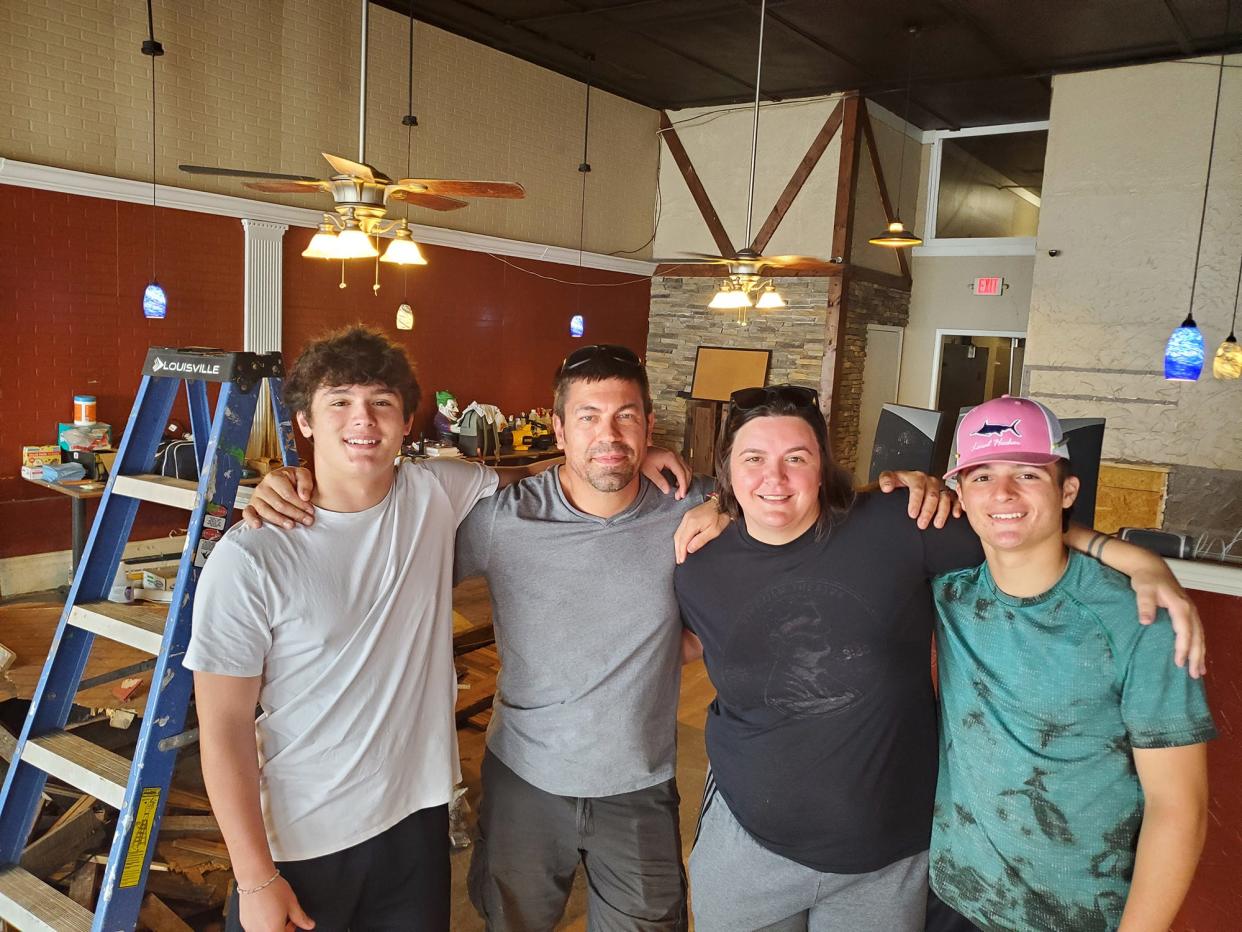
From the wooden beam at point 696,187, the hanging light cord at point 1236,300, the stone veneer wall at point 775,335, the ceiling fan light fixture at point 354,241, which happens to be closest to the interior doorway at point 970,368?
the stone veneer wall at point 775,335

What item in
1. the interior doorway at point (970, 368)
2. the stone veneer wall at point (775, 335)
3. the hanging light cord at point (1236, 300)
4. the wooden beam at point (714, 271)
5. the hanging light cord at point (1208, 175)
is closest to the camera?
the hanging light cord at point (1236, 300)

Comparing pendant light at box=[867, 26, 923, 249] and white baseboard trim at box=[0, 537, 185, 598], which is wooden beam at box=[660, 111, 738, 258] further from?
white baseboard trim at box=[0, 537, 185, 598]

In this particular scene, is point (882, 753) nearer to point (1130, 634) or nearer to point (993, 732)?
point (993, 732)

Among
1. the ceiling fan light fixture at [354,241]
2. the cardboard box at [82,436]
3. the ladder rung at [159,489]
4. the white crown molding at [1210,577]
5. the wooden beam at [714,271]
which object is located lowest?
the cardboard box at [82,436]

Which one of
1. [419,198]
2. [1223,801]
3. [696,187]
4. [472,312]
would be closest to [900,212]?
[696,187]

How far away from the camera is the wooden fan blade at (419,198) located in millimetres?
4758

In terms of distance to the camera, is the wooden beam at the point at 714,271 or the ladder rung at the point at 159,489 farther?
the wooden beam at the point at 714,271

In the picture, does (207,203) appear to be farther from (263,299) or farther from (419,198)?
(419,198)

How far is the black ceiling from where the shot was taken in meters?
7.62

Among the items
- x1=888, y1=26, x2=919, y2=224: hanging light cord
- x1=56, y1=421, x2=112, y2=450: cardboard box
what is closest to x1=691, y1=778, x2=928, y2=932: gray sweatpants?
x1=56, y1=421, x2=112, y2=450: cardboard box

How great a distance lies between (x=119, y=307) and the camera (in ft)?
22.6

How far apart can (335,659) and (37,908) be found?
1.11 meters

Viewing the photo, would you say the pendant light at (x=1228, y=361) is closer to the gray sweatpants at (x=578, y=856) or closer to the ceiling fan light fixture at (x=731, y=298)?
the ceiling fan light fixture at (x=731, y=298)

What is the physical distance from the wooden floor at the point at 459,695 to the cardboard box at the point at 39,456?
2.62 metres
